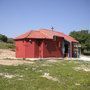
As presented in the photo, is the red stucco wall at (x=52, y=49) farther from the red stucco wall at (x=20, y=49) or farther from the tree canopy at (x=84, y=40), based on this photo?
the tree canopy at (x=84, y=40)

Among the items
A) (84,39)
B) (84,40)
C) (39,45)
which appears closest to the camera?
(39,45)

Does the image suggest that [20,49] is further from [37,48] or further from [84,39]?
[84,39]

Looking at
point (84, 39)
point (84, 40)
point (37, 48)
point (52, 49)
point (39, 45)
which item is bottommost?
point (52, 49)

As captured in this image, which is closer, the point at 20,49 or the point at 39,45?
the point at 39,45

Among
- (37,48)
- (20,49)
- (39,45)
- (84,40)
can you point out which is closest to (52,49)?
(39,45)

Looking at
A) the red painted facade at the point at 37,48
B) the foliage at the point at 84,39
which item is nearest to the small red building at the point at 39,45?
the red painted facade at the point at 37,48

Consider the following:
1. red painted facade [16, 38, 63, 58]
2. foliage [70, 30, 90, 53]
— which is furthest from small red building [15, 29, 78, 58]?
foliage [70, 30, 90, 53]

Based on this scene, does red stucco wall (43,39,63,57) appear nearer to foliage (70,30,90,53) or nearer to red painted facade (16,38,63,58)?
red painted facade (16,38,63,58)

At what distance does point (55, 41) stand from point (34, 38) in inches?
148

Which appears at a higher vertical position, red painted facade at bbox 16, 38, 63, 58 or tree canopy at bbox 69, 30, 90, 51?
tree canopy at bbox 69, 30, 90, 51

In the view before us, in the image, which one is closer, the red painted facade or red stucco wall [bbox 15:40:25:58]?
the red painted facade

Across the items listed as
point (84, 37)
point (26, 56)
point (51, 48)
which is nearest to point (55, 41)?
point (51, 48)

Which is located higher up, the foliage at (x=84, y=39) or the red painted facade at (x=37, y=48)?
the foliage at (x=84, y=39)

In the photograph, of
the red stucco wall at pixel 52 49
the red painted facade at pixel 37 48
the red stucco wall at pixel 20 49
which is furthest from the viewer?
the red stucco wall at pixel 20 49
